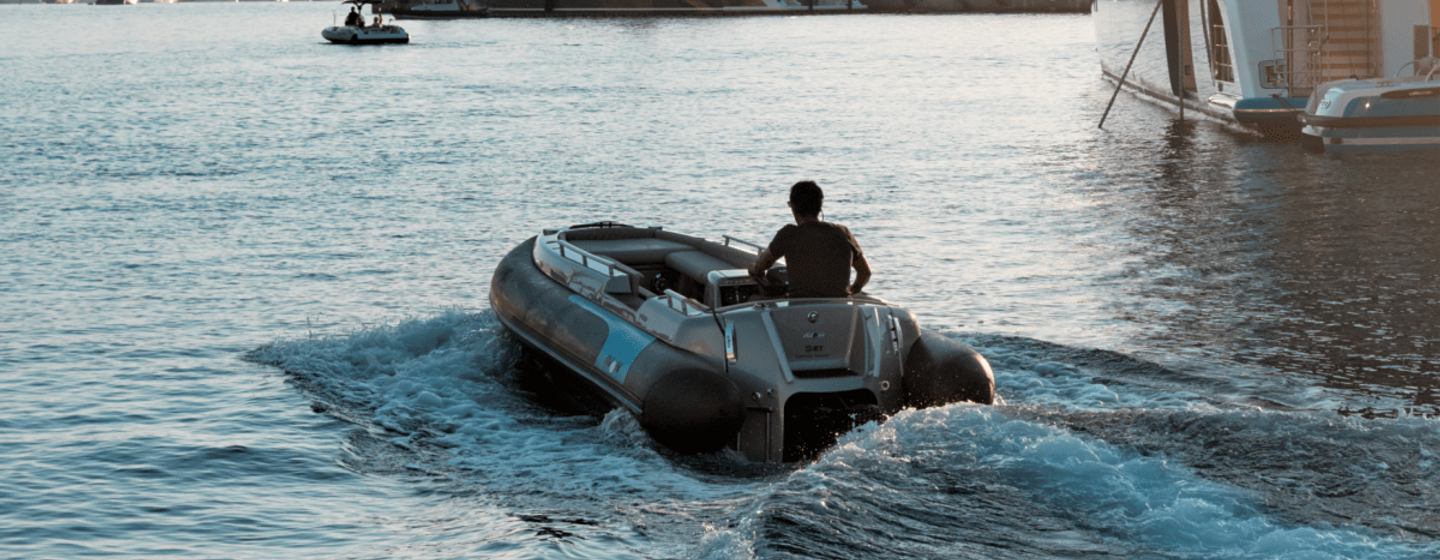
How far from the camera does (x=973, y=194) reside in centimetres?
2684

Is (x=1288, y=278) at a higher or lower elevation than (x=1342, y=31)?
lower

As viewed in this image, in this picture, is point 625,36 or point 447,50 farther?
point 625,36

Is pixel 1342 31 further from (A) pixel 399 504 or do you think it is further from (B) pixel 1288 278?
(A) pixel 399 504

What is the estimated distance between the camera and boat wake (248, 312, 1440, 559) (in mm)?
8406

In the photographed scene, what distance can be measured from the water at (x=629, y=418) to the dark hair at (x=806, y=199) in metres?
1.70

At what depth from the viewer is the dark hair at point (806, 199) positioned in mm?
11297

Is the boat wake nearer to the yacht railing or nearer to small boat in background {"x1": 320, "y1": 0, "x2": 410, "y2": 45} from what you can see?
the yacht railing

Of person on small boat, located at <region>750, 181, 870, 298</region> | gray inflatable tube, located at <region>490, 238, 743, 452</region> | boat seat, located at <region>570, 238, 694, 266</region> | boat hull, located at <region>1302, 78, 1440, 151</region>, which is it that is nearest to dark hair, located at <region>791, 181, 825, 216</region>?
person on small boat, located at <region>750, 181, 870, 298</region>

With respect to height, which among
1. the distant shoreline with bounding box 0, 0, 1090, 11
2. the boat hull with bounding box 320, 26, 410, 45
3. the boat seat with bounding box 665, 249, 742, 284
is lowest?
the boat seat with bounding box 665, 249, 742, 284

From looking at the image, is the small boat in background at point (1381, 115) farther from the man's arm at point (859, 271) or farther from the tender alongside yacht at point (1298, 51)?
the man's arm at point (859, 271)

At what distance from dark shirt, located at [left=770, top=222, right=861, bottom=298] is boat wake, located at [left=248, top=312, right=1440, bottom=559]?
115 cm

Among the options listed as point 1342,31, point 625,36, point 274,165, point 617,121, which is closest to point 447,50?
point 625,36

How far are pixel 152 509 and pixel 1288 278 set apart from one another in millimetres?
12044

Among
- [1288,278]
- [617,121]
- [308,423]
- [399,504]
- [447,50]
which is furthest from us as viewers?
[447,50]
